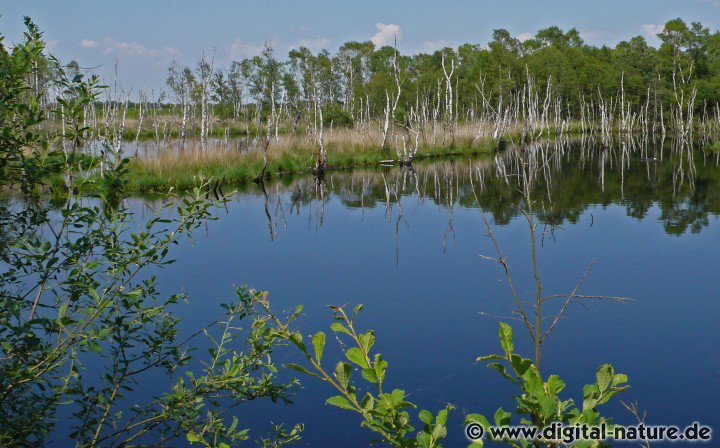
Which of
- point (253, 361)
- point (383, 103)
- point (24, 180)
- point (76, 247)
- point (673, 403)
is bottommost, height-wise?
point (673, 403)

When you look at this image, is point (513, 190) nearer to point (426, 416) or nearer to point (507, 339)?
point (507, 339)

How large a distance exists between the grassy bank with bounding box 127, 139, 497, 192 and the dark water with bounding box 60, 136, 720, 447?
7.22ft

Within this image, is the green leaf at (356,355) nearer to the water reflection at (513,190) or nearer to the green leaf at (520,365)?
the green leaf at (520,365)

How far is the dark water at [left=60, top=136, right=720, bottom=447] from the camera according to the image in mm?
5406

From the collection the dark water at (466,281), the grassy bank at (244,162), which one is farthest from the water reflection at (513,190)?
the grassy bank at (244,162)


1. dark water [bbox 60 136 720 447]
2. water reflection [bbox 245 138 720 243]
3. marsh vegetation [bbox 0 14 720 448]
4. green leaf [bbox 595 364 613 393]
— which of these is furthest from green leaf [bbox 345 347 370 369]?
water reflection [bbox 245 138 720 243]

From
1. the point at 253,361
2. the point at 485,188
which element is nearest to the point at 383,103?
the point at 485,188

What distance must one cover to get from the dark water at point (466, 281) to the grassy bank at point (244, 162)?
2.20 metres

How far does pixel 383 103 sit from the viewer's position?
3669 centimetres

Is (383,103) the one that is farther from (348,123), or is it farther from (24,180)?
(24,180)

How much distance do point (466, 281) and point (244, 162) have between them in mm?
13267

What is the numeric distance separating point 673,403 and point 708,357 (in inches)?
44.0

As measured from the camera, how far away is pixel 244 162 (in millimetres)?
20797

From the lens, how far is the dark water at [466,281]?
213 inches
